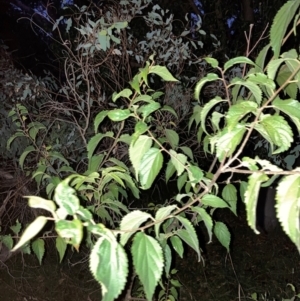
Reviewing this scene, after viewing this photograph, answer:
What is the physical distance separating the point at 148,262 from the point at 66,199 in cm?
20

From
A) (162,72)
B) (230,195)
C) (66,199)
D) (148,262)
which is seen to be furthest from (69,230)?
(230,195)

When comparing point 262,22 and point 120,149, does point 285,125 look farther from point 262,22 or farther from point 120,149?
point 262,22

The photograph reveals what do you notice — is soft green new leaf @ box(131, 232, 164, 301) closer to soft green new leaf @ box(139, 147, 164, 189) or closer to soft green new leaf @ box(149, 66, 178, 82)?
soft green new leaf @ box(139, 147, 164, 189)

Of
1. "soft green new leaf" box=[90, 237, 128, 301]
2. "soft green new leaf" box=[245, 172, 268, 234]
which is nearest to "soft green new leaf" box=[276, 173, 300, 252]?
"soft green new leaf" box=[245, 172, 268, 234]

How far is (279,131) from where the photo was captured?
32.1 inches

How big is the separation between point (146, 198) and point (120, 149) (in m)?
1.59

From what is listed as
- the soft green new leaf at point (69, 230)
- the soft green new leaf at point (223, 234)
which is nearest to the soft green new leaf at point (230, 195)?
the soft green new leaf at point (223, 234)

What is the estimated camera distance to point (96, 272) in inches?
26.3

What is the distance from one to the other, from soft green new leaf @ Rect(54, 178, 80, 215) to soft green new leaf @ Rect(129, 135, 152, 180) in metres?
0.32

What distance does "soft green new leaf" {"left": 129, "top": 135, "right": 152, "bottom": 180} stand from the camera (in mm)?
976

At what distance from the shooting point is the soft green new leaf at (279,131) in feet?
2.64

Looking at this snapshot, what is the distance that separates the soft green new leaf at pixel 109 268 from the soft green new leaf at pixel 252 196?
0.21m

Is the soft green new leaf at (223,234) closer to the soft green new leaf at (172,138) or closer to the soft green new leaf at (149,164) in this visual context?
the soft green new leaf at (172,138)

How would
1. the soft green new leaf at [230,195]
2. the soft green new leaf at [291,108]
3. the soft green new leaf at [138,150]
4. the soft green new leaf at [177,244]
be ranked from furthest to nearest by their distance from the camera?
the soft green new leaf at [230,195]
the soft green new leaf at [177,244]
the soft green new leaf at [138,150]
the soft green new leaf at [291,108]
